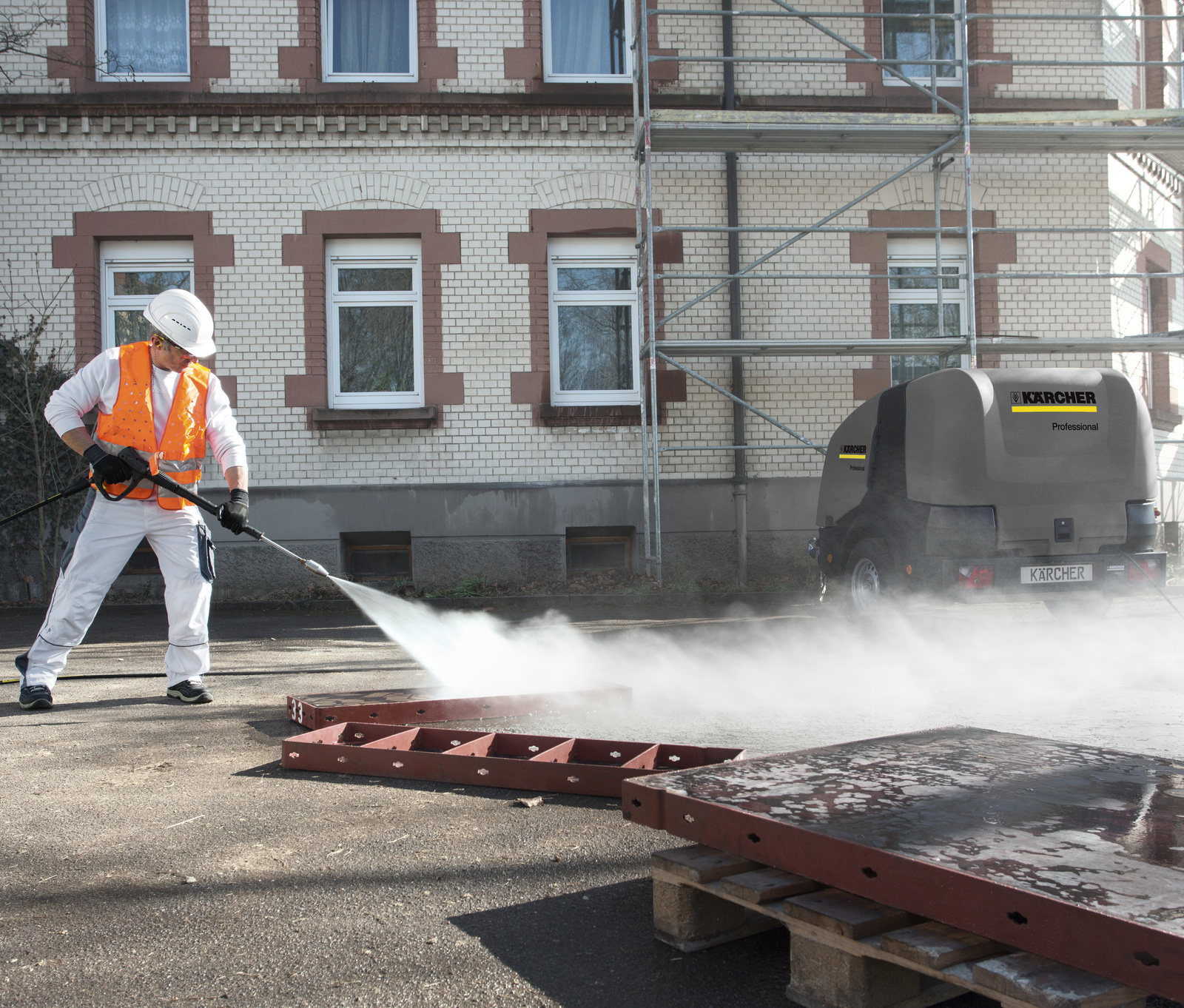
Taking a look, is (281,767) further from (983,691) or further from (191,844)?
(983,691)

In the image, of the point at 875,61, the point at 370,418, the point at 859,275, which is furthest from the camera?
the point at 370,418

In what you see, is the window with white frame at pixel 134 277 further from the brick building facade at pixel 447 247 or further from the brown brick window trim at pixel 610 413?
the brown brick window trim at pixel 610 413

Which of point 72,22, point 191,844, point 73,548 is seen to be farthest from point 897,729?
point 72,22

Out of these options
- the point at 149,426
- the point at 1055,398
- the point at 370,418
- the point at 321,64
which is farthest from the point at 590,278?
the point at 149,426

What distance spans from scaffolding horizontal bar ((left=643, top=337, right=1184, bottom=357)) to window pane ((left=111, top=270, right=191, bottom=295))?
579 centimetres

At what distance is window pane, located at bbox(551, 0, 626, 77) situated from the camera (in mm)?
13086

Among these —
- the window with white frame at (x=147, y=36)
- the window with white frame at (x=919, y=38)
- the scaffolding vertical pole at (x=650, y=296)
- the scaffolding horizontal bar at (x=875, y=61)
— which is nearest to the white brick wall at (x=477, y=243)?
the scaffolding vertical pole at (x=650, y=296)

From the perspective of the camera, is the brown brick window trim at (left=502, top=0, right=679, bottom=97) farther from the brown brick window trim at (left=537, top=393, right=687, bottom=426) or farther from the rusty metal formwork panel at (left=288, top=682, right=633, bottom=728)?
the rusty metal formwork panel at (left=288, top=682, right=633, bottom=728)

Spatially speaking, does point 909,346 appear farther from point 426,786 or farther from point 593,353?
point 426,786

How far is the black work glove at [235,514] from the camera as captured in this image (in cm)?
551

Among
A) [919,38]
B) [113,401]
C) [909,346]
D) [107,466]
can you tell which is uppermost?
[919,38]

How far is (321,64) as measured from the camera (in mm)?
12617

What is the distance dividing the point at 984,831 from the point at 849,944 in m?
0.42

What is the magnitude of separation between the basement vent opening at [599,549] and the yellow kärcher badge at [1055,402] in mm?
5775
